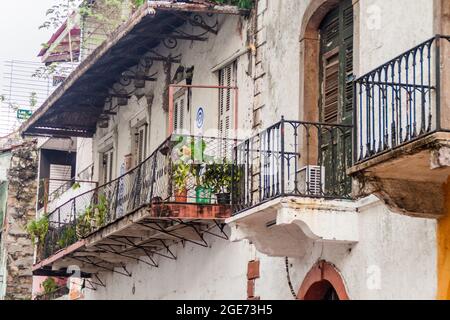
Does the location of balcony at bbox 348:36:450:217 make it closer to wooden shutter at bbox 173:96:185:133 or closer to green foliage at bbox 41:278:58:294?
wooden shutter at bbox 173:96:185:133

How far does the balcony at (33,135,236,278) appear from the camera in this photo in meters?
16.9

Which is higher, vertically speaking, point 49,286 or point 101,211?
point 101,211

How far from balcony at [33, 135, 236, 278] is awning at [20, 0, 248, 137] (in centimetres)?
187

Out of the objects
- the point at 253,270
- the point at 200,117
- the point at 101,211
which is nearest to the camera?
the point at 253,270

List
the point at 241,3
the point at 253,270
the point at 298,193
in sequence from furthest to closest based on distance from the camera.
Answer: the point at 241,3 < the point at 253,270 < the point at 298,193

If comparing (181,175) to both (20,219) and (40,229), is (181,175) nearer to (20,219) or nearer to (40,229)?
(40,229)

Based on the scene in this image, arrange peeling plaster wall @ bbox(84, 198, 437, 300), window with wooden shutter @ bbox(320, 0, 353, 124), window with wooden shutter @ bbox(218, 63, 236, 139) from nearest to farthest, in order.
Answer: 1. peeling plaster wall @ bbox(84, 198, 437, 300)
2. window with wooden shutter @ bbox(320, 0, 353, 124)
3. window with wooden shutter @ bbox(218, 63, 236, 139)

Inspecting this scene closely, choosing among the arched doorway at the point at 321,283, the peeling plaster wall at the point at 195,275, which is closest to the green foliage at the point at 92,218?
the peeling plaster wall at the point at 195,275

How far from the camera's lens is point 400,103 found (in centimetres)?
1206

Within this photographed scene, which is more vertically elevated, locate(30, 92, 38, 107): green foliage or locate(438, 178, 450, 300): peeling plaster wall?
locate(30, 92, 38, 107): green foliage

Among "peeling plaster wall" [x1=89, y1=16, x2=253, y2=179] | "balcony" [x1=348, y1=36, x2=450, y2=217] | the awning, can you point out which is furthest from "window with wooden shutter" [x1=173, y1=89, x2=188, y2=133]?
"balcony" [x1=348, y1=36, x2=450, y2=217]

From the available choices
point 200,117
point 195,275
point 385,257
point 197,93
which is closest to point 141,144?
point 197,93

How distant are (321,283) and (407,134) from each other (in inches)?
156
